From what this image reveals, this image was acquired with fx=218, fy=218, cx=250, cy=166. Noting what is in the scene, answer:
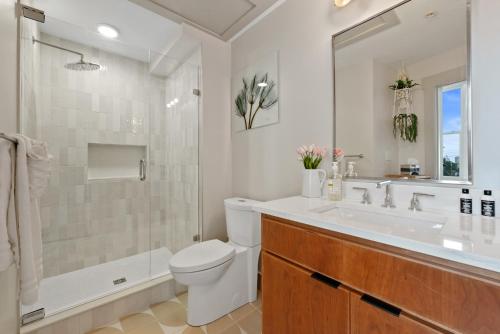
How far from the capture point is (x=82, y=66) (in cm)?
216

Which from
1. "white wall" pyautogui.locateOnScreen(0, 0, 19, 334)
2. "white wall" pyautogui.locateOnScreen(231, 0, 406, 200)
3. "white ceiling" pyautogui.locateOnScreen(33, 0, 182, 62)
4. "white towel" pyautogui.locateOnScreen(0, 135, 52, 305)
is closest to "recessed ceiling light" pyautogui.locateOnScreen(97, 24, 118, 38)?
"white ceiling" pyautogui.locateOnScreen(33, 0, 182, 62)

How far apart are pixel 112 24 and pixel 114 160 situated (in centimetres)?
133

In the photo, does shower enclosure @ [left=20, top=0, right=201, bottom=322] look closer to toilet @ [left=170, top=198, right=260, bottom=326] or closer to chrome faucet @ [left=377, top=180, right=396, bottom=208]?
toilet @ [left=170, top=198, right=260, bottom=326]

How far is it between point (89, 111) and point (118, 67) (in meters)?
0.58

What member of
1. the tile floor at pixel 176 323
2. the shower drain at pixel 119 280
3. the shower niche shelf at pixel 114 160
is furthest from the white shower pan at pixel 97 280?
the shower niche shelf at pixel 114 160

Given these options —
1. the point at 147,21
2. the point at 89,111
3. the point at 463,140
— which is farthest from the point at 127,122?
the point at 463,140

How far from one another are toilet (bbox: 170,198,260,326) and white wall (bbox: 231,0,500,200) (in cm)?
32

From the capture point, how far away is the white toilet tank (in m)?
1.76

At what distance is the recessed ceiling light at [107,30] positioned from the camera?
206 cm

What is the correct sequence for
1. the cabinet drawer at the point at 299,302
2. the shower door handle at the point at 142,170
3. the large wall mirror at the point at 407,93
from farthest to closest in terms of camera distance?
the shower door handle at the point at 142,170 < the large wall mirror at the point at 407,93 < the cabinet drawer at the point at 299,302

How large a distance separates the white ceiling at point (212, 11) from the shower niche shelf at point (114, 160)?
140 centimetres

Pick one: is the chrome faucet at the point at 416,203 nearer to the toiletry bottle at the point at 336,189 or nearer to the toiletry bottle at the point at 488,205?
the toiletry bottle at the point at 488,205

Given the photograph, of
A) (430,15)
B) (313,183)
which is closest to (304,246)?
(313,183)

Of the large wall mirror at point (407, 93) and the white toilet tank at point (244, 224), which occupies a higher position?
the large wall mirror at point (407, 93)
